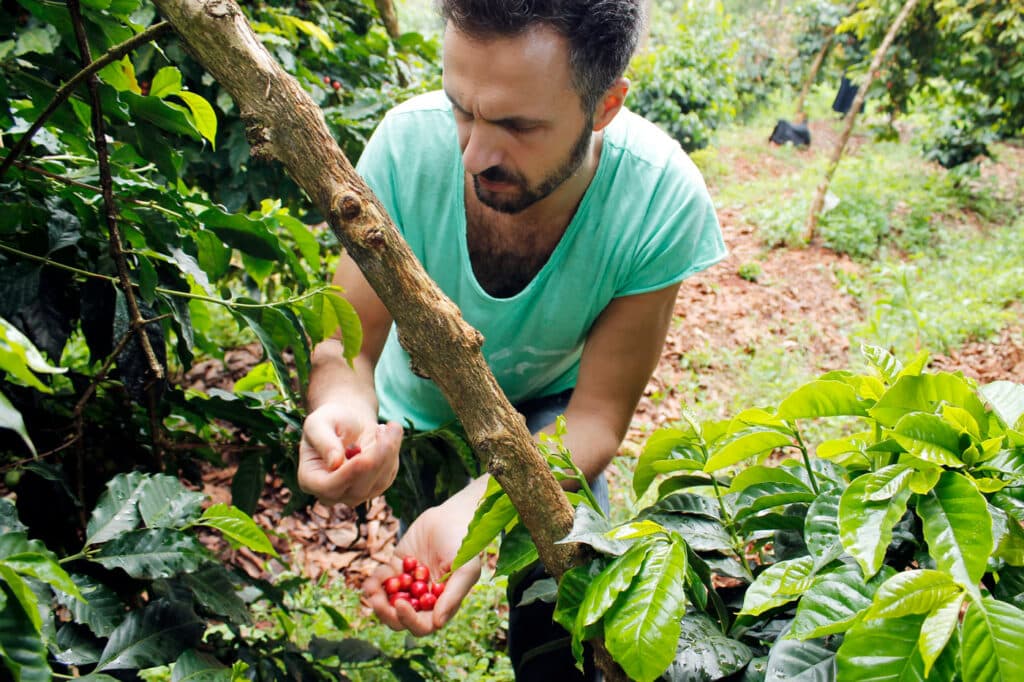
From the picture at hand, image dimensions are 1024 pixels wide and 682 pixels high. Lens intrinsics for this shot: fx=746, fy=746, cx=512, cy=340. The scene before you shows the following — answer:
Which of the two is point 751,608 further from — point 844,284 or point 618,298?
point 844,284

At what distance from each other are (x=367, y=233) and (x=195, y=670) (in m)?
0.64

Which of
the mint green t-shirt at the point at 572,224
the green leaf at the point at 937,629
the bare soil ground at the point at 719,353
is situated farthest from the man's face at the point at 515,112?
the bare soil ground at the point at 719,353

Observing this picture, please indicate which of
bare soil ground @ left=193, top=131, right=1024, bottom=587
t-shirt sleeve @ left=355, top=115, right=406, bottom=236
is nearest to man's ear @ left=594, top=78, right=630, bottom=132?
t-shirt sleeve @ left=355, top=115, right=406, bottom=236

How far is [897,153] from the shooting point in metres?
9.58

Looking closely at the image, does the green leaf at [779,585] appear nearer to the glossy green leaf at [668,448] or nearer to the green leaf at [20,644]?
the glossy green leaf at [668,448]

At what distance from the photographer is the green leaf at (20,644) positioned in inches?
24.4

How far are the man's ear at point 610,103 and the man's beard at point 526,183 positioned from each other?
6 cm

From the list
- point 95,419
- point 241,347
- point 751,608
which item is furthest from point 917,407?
point 241,347

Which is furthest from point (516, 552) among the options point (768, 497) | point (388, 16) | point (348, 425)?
point (388, 16)

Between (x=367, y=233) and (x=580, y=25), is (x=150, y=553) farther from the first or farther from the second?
(x=580, y=25)

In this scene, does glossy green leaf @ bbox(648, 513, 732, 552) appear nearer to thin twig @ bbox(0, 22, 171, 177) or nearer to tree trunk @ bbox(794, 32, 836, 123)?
thin twig @ bbox(0, 22, 171, 177)

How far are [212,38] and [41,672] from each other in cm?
63

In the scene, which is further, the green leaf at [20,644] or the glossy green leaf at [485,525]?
the glossy green leaf at [485,525]

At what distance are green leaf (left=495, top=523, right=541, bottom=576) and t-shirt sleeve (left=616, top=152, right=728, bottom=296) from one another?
0.94 metres
